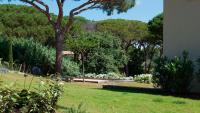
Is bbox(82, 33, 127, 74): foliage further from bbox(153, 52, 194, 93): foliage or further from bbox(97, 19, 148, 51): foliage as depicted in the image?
bbox(153, 52, 194, 93): foliage

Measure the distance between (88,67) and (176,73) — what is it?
17.6 meters

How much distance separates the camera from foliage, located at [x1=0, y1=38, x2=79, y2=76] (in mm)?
27047

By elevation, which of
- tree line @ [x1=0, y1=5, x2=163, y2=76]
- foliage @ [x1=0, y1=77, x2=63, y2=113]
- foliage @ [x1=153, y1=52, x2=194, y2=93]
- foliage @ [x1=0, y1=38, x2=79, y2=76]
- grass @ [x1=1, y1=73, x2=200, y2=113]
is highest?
tree line @ [x1=0, y1=5, x2=163, y2=76]

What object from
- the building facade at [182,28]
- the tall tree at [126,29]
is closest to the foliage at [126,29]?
the tall tree at [126,29]

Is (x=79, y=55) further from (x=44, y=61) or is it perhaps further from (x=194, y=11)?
(x=194, y=11)

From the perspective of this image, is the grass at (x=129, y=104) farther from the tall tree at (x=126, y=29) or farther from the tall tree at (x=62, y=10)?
the tall tree at (x=126, y=29)

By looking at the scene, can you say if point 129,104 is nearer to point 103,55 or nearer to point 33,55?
point 33,55

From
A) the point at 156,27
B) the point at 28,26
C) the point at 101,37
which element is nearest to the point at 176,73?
the point at 101,37

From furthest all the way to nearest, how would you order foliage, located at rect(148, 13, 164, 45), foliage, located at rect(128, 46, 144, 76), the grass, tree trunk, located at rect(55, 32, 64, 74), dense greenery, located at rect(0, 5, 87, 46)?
foliage, located at rect(128, 46, 144, 76)
foliage, located at rect(148, 13, 164, 45)
dense greenery, located at rect(0, 5, 87, 46)
tree trunk, located at rect(55, 32, 64, 74)
the grass

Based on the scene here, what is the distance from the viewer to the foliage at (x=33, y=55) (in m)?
27.0

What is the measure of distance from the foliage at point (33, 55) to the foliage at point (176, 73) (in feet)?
39.7

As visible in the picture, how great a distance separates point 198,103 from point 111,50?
21347mm

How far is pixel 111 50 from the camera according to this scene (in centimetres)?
3419

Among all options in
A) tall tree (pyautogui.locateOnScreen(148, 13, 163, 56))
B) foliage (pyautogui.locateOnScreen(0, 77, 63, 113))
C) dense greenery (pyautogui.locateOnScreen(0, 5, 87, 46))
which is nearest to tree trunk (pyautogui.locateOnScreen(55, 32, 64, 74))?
dense greenery (pyautogui.locateOnScreen(0, 5, 87, 46))
